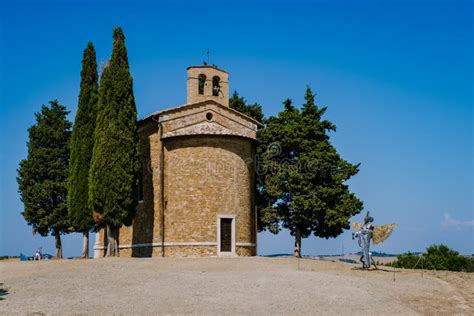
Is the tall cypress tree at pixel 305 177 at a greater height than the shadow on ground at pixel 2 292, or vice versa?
the tall cypress tree at pixel 305 177

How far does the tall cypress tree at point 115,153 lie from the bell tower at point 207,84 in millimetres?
4611

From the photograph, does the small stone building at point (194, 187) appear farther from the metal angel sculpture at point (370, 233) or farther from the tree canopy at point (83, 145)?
the metal angel sculpture at point (370, 233)

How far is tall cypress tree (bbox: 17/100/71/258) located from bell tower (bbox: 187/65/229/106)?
11.9m

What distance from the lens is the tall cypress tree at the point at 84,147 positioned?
33375 mm

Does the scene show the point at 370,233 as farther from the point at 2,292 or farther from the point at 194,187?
the point at 2,292

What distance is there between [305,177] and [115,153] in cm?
1160

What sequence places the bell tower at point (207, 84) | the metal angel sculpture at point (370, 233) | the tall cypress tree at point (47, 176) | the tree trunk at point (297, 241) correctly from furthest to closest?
1. the tall cypress tree at point (47, 176)
2. the tree trunk at point (297, 241)
3. the bell tower at point (207, 84)
4. the metal angel sculpture at point (370, 233)

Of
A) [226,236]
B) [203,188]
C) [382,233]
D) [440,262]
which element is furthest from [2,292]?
[440,262]

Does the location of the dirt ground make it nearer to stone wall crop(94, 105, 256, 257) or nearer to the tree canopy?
stone wall crop(94, 105, 256, 257)

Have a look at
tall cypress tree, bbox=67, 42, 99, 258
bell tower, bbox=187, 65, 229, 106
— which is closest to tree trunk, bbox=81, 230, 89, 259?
tall cypress tree, bbox=67, 42, 99, 258

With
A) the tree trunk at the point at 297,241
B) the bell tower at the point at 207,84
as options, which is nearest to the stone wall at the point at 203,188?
the tree trunk at the point at 297,241

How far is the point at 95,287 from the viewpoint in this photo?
1948 centimetres

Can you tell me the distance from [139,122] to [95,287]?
17.2 meters

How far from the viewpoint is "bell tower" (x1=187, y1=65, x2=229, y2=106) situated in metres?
35.3
